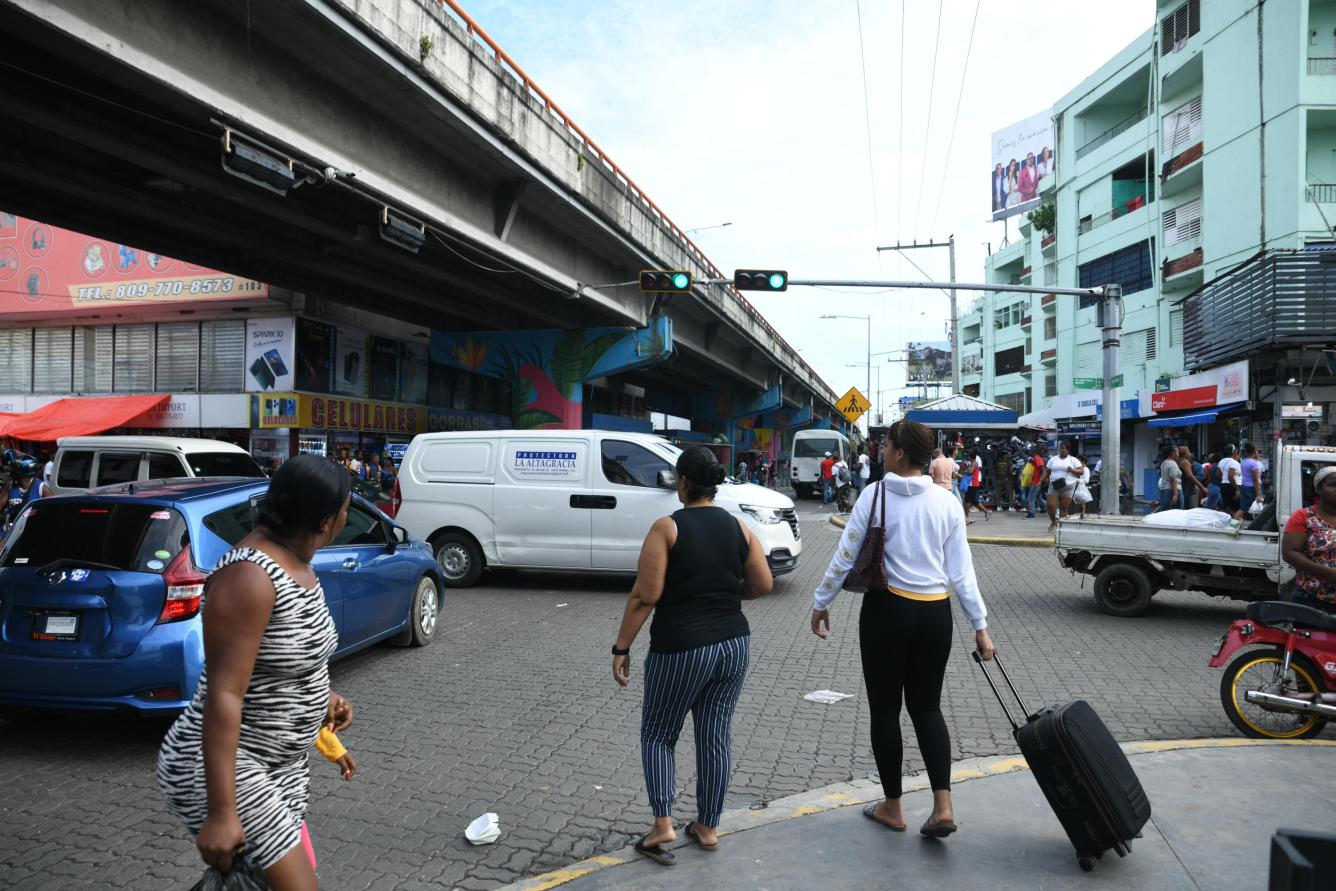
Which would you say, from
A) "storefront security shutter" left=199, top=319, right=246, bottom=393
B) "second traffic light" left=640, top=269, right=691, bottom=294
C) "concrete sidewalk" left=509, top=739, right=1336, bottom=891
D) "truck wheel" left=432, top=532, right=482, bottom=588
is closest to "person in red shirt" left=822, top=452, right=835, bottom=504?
"second traffic light" left=640, top=269, right=691, bottom=294

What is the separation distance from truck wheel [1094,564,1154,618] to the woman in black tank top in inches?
279

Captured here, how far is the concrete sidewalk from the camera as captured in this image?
135 inches

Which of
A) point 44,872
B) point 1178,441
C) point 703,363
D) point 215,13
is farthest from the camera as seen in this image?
point 703,363

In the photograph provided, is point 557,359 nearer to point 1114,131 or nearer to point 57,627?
point 57,627

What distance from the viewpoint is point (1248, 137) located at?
87.7 ft

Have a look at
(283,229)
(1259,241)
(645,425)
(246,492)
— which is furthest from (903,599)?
(645,425)

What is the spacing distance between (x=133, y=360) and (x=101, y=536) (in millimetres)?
24418

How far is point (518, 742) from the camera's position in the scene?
5355mm

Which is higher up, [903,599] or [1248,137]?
[1248,137]

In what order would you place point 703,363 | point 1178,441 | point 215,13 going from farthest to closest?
point 703,363
point 1178,441
point 215,13

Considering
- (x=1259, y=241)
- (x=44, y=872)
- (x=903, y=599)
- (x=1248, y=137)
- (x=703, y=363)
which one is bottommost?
(x=44, y=872)

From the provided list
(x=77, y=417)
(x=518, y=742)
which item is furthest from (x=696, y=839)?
(x=77, y=417)

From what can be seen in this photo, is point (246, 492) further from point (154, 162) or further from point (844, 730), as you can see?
point (154, 162)

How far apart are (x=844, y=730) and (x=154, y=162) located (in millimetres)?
11758
